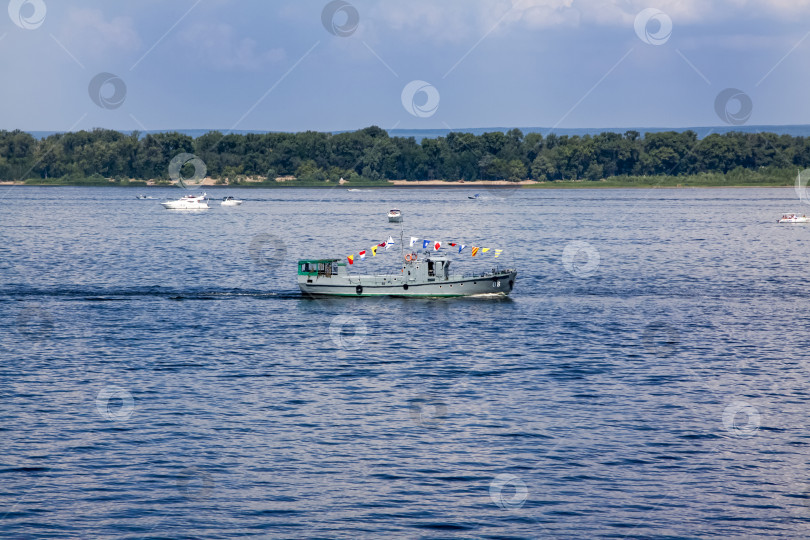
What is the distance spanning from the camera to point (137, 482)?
37.8m

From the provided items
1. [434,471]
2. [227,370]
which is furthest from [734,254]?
[434,471]

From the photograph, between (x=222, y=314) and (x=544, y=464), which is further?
(x=222, y=314)

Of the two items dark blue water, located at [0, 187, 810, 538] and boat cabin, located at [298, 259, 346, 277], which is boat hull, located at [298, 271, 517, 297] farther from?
dark blue water, located at [0, 187, 810, 538]

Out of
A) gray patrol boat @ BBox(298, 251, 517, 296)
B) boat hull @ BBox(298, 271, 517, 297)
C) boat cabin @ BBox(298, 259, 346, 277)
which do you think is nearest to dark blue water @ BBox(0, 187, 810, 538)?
boat hull @ BBox(298, 271, 517, 297)

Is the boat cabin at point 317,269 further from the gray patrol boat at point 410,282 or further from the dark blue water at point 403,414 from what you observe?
the dark blue water at point 403,414

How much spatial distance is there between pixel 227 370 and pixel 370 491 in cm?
2292

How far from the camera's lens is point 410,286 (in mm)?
85562

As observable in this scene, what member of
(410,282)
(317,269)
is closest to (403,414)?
(410,282)

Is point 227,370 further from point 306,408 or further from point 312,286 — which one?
point 312,286

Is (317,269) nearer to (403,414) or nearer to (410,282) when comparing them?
(410,282)

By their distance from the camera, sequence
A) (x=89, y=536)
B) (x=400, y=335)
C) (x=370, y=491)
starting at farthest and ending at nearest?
(x=400, y=335), (x=370, y=491), (x=89, y=536)

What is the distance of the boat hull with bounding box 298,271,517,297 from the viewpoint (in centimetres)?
8562

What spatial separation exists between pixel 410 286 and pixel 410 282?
14.9 inches

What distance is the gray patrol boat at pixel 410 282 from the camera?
8544cm
